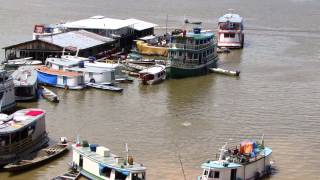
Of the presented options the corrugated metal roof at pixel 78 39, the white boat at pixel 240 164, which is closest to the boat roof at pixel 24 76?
the corrugated metal roof at pixel 78 39

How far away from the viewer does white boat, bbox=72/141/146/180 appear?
82.9ft

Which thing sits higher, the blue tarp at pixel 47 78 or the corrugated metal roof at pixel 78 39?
the corrugated metal roof at pixel 78 39

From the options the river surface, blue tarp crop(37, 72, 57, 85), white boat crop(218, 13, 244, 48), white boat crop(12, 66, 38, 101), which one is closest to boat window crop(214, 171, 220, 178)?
the river surface

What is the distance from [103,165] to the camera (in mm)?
26109

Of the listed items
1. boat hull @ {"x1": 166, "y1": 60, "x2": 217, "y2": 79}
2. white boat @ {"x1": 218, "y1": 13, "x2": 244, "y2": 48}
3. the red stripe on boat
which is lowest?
the red stripe on boat

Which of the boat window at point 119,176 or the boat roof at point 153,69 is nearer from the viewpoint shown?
the boat window at point 119,176

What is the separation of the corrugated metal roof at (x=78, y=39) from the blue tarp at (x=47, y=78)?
6.15 metres

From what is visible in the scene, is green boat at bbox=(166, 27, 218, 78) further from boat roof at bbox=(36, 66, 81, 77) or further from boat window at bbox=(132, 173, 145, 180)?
boat window at bbox=(132, 173, 145, 180)

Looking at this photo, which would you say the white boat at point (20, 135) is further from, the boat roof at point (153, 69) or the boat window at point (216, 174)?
the boat roof at point (153, 69)

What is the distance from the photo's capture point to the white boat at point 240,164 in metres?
25.9

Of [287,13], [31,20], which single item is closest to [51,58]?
[31,20]

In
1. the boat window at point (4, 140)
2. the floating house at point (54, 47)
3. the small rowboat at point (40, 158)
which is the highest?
the floating house at point (54, 47)

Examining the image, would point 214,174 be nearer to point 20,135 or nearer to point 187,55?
point 20,135

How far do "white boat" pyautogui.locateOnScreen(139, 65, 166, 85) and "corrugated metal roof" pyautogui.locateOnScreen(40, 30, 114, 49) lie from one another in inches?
281
